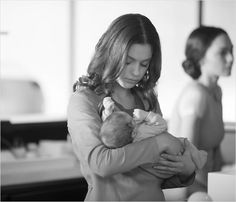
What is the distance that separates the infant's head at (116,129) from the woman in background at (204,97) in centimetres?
38

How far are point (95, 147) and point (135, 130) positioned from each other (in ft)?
0.23

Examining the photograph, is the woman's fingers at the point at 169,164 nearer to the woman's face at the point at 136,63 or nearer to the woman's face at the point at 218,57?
the woman's face at the point at 136,63

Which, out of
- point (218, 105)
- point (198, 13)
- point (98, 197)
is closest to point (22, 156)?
point (198, 13)

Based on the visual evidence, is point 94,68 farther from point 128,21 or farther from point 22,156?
point 22,156

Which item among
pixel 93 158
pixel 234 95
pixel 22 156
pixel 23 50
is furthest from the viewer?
pixel 23 50

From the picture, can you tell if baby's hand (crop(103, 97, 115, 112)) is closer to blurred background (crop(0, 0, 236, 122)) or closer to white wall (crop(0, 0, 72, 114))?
blurred background (crop(0, 0, 236, 122))

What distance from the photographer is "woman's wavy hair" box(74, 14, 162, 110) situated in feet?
2.75

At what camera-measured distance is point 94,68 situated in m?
0.88

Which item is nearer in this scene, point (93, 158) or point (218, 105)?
point (93, 158)

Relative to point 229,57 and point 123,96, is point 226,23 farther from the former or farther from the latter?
point 123,96

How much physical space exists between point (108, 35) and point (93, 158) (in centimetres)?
21

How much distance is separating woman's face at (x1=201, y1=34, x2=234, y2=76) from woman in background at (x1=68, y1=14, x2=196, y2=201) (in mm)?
433

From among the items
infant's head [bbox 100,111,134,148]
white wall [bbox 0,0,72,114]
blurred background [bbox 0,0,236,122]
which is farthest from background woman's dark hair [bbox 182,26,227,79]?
white wall [bbox 0,0,72,114]

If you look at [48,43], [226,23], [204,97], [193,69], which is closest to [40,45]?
[48,43]
